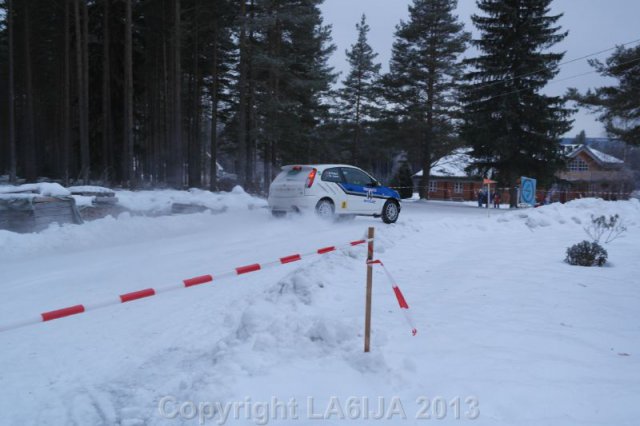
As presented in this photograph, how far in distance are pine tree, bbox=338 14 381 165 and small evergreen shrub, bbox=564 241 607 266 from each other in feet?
113

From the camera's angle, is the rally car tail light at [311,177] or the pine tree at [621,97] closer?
the rally car tail light at [311,177]

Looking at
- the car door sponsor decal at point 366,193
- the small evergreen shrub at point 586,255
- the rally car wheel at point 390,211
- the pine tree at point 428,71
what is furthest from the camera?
the pine tree at point 428,71

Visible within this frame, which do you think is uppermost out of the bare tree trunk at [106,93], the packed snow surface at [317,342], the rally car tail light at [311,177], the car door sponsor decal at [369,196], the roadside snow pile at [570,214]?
the bare tree trunk at [106,93]

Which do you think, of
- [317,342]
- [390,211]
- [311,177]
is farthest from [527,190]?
[317,342]

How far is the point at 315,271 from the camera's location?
23.0ft

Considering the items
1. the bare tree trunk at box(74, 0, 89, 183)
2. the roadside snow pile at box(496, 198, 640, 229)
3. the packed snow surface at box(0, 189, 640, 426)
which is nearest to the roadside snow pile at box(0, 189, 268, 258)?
the packed snow surface at box(0, 189, 640, 426)

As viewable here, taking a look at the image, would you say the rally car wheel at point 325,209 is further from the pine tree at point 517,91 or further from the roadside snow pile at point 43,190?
the pine tree at point 517,91

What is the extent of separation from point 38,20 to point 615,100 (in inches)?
1505

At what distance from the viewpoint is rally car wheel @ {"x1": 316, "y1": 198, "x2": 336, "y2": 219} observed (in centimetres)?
1231

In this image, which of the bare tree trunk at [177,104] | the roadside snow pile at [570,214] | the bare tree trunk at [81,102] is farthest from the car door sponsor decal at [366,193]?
the bare tree trunk at [81,102]

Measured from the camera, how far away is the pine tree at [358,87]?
142 ft

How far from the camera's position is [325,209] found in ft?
40.8

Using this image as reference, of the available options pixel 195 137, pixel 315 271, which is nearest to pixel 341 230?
pixel 315 271

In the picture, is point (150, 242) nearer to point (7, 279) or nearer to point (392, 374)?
point (7, 279)
